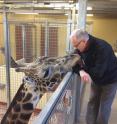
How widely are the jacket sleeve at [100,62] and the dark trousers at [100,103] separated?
268mm

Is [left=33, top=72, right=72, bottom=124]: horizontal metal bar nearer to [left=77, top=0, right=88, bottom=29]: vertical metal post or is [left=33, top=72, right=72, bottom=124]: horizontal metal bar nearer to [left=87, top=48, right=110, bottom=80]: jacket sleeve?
[left=87, top=48, right=110, bottom=80]: jacket sleeve

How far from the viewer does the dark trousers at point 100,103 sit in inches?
113

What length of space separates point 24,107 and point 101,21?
10302 millimetres

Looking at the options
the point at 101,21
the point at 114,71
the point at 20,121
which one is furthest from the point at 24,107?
the point at 101,21

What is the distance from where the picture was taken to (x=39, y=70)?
274 centimetres

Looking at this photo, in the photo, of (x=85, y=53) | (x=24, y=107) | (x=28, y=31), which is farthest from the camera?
(x=28, y=31)

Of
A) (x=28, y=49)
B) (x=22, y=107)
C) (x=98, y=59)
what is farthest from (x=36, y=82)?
(x=28, y=49)

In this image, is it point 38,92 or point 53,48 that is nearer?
point 38,92

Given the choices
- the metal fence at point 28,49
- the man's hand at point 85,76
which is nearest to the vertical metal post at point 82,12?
the man's hand at point 85,76

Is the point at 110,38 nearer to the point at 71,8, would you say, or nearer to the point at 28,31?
the point at 28,31

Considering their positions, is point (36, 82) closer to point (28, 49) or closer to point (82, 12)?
point (82, 12)

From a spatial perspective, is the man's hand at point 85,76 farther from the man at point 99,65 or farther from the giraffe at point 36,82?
the giraffe at point 36,82

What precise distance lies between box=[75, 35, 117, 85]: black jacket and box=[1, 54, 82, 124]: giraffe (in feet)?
0.33

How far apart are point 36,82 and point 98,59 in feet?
2.36
